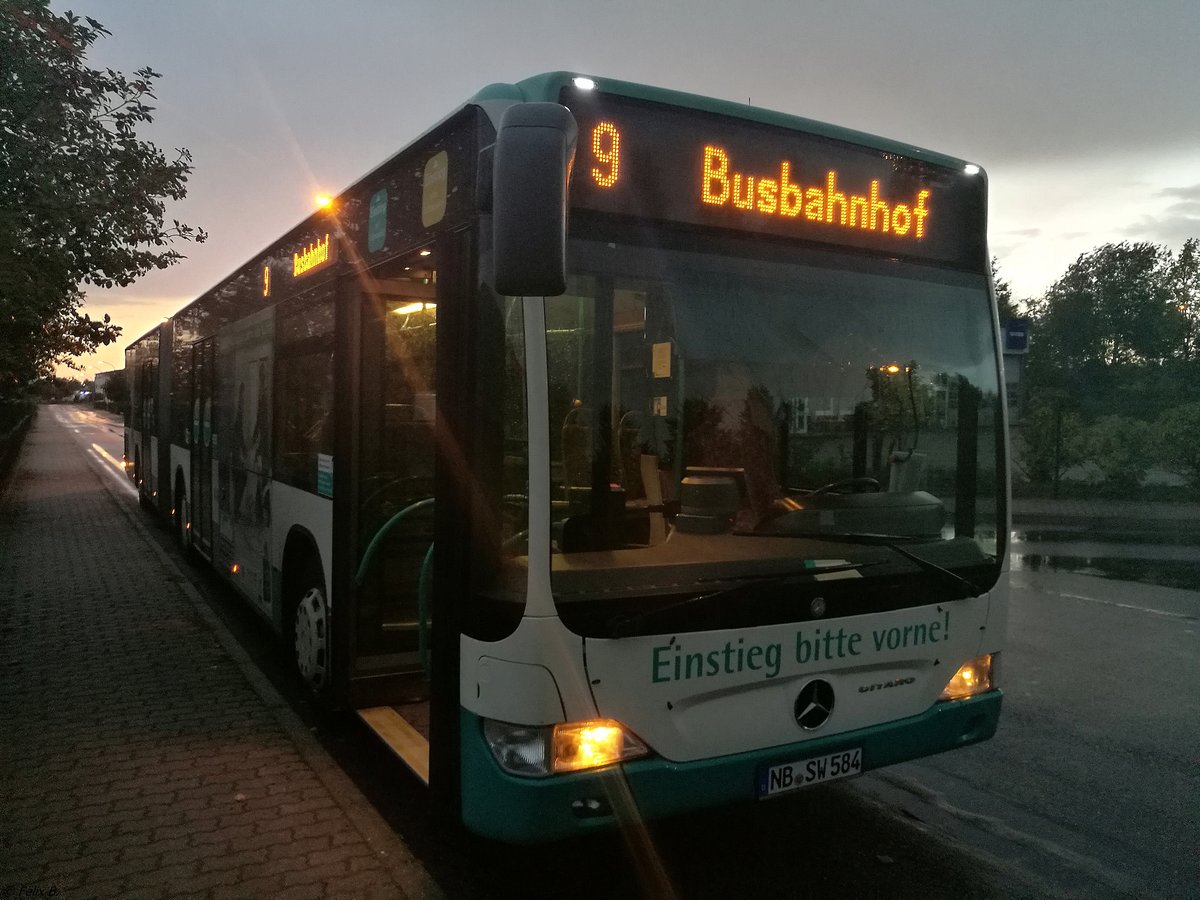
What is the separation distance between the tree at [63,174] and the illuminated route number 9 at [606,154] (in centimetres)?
861

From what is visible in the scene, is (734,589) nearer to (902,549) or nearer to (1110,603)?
(902,549)

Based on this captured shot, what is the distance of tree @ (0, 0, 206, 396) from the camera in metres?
10.7

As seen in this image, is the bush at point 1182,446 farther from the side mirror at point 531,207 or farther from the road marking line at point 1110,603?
the side mirror at point 531,207

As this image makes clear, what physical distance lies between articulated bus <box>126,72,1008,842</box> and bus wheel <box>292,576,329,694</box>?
1.11 meters

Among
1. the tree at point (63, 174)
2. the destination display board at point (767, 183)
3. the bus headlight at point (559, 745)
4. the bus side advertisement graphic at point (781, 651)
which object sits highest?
the tree at point (63, 174)

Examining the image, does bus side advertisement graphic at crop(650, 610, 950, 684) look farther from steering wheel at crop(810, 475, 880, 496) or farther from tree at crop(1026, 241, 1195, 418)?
tree at crop(1026, 241, 1195, 418)

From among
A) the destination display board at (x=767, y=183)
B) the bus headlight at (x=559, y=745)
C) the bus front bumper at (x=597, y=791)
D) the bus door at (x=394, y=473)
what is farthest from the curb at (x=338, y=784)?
the destination display board at (x=767, y=183)

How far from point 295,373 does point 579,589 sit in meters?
3.43

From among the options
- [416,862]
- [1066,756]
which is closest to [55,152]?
[416,862]

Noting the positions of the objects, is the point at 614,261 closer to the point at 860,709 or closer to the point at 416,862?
the point at 860,709

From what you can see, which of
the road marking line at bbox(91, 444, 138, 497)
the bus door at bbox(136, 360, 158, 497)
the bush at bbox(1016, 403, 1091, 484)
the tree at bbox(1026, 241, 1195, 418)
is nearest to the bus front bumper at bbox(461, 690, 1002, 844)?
the bus door at bbox(136, 360, 158, 497)

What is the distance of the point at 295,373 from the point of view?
5992 mm

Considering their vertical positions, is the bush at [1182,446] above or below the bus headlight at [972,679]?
above

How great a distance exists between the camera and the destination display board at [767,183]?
3412 millimetres
